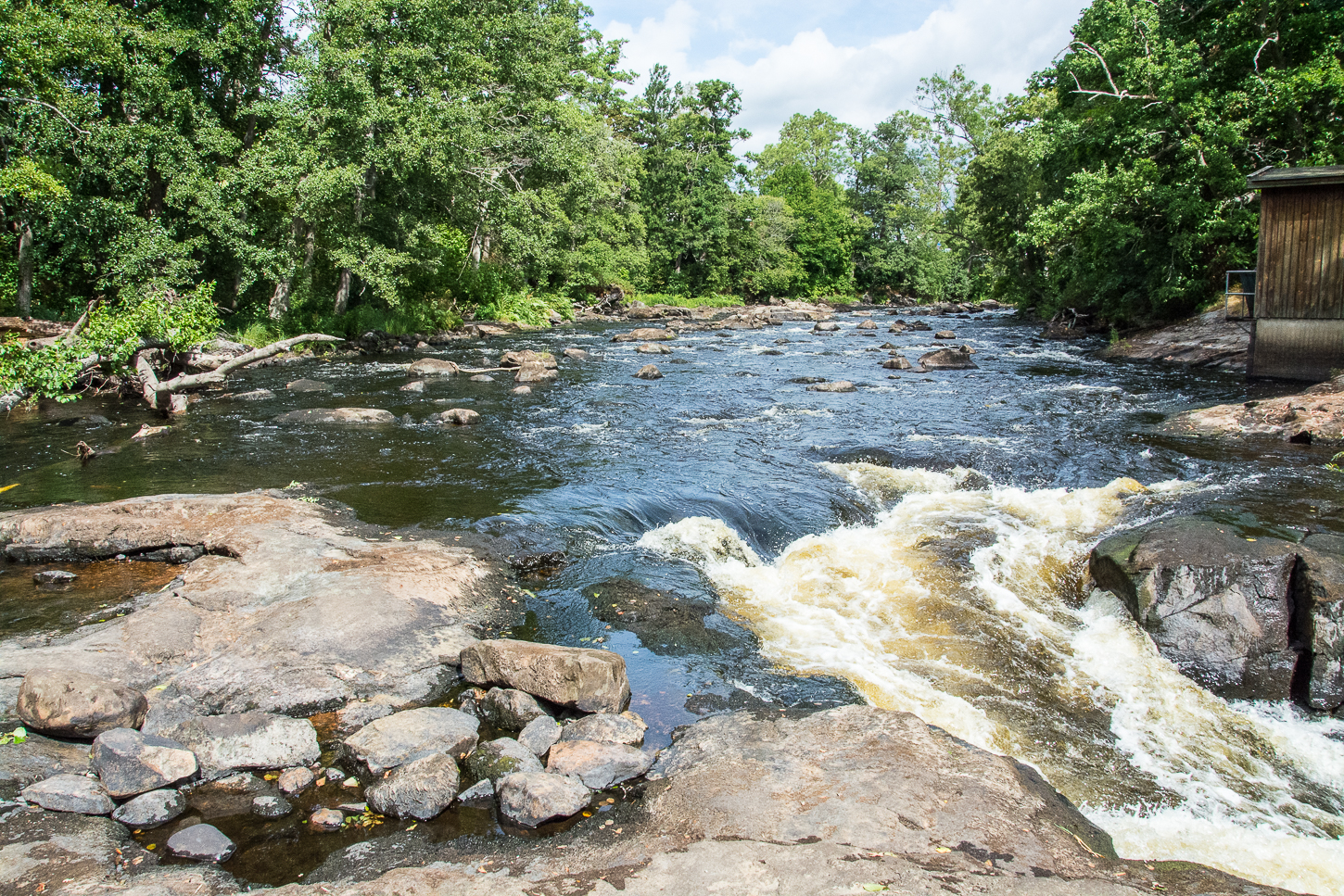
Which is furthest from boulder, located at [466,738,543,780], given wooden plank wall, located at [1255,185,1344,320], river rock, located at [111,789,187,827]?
wooden plank wall, located at [1255,185,1344,320]

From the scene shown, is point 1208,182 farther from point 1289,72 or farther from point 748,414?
point 748,414

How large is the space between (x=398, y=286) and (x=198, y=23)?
10.0 metres

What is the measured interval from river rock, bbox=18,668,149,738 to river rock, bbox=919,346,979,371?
872 inches

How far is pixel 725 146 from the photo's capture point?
197 ft

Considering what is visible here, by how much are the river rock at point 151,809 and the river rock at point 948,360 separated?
22346 millimetres

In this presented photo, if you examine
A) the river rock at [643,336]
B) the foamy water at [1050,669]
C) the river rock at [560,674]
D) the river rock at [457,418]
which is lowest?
the foamy water at [1050,669]

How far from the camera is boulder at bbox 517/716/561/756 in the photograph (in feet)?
17.1

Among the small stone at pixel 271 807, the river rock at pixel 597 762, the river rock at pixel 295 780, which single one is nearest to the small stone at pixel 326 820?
the small stone at pixel 271 807

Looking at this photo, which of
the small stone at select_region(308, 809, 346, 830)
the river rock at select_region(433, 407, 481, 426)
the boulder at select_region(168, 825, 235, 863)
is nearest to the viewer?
the boulder at select_region(168, 825, 235, 863)

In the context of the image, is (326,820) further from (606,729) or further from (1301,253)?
(1301,253)

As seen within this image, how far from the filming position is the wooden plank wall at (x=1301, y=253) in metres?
16.6

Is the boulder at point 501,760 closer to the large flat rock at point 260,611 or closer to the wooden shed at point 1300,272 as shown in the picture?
the large flat rock at point 260,611

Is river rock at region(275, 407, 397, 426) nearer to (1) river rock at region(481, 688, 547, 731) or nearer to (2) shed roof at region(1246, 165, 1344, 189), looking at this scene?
(1) river rock at region(481, 688, 547, 731)

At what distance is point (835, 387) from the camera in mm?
20062
